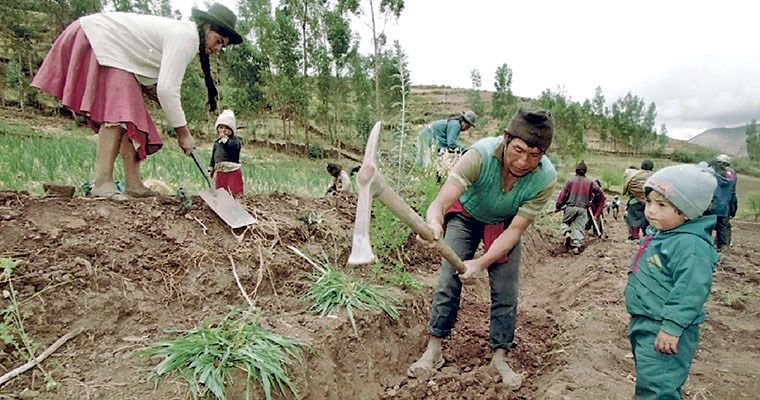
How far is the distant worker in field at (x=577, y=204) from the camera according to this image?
687cm

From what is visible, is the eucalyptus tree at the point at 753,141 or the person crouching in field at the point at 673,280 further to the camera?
the eucalyptus tree at the point at 753,141

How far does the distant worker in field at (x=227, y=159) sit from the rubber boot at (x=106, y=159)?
1622mm

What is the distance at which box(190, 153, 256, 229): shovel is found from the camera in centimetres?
278

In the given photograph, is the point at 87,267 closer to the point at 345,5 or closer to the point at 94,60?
the point at 94,60

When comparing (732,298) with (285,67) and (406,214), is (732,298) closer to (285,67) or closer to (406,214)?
(406,214)

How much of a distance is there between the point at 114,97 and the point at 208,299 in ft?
4.18

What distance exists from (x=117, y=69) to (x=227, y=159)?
215cm

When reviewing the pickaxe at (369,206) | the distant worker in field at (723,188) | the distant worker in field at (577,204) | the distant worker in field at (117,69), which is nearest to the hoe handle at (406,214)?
the pickaxe at (369,206)

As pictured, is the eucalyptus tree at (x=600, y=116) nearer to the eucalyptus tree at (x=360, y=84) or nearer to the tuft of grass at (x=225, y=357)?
the eucalyptus tree at (x=360, y=84)

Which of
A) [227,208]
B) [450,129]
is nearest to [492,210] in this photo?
[227,208]

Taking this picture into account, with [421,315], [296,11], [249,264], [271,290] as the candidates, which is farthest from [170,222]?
[296,11]

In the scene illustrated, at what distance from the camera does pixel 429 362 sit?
2.54 m

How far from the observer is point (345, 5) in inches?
703

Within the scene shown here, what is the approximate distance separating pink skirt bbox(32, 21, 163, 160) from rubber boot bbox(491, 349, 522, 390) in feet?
8.00
